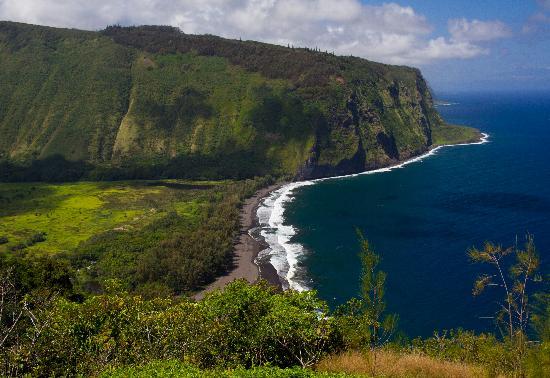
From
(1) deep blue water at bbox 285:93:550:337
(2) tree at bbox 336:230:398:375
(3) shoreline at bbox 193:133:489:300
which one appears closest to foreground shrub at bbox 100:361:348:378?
(2) tree at bbox 336:230:398:375

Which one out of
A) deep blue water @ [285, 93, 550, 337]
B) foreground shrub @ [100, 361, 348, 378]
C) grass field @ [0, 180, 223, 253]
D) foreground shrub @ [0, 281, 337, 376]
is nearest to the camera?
foreground shrub @ [100, 361, 348, 378]

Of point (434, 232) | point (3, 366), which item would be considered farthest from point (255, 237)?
point (3, 366)

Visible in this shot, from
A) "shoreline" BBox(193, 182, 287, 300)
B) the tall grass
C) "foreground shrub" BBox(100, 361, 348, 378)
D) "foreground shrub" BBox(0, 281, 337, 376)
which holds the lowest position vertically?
"shoreline" BBox(193, 182, 287, 300)

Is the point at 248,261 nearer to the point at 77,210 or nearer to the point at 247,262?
the point at 247,262

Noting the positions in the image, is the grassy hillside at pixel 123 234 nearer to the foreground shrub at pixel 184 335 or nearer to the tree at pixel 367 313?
the foreground shrub at pixel 184 335

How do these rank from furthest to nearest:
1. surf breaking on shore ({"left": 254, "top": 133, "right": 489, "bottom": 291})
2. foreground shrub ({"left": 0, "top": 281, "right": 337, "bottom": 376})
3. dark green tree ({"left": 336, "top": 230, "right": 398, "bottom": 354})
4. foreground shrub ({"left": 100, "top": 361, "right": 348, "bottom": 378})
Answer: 1. surf breaking on shore ({"left": 254, "top": 133, "right": 489, "bottom": 291})
2. foreground shrub ({"left": 0, "top": 281, "right": 337, "bottom": 376})
3. foreground shrub ({"left": 100, "top": 361, "right": 348, "bottom": 378})
4. dark green tree ({"left": 336, "top": 230, "right": 398, "bottom": 354})

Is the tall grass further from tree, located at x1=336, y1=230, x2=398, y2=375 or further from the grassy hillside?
the grassy hillside

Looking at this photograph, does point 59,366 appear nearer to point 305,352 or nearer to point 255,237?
point 305,352
